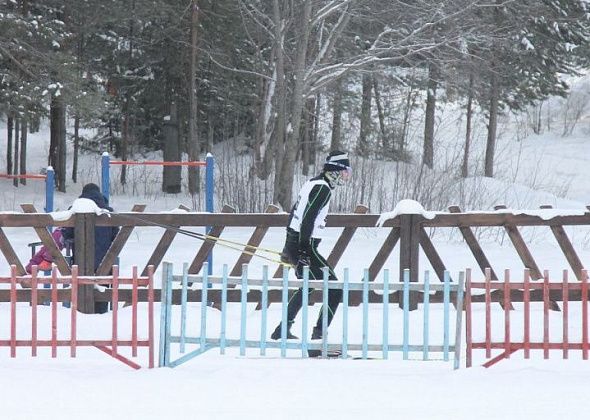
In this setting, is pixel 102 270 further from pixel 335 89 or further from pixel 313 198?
pixel 335 89

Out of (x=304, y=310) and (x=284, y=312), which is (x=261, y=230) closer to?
(x=284, y=312)

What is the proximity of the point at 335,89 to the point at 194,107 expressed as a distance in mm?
4444

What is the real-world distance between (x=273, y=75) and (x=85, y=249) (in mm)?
15820

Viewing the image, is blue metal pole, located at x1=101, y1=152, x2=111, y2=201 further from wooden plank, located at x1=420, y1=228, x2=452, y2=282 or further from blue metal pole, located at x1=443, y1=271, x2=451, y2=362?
blue metal pole, located at x1=443, y1=271, x2=451, y2=362

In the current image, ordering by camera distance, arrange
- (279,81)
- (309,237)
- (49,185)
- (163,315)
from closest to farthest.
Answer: (163,315) < (309,237) < (49,185) < (279,81)

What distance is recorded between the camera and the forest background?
21.2m

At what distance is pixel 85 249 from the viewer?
10836mm

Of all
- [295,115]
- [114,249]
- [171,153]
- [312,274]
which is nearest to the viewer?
[312,274]

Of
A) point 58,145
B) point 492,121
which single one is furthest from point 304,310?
point 492,121

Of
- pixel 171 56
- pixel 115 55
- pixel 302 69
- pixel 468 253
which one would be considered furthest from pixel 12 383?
pixel 115 55

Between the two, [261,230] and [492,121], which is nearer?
[261,230]

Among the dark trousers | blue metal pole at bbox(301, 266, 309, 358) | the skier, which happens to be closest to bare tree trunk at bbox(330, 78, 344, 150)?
the skier

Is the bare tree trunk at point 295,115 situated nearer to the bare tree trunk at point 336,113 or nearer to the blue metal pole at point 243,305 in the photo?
the bare tree trunk at point 336,113

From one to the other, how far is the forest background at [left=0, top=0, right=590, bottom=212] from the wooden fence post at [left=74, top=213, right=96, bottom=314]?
7.10 meters
